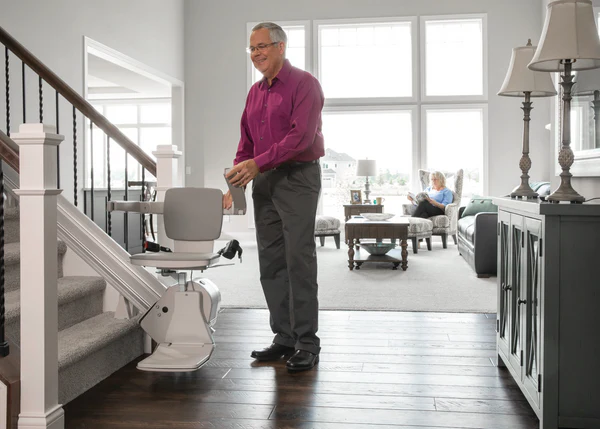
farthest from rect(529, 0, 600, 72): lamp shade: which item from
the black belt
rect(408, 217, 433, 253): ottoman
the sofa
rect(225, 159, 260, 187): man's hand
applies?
rect(408, 217, 433, 253): ottoman

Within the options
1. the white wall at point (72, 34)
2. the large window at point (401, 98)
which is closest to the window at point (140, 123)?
the white wall at point (72, 34)

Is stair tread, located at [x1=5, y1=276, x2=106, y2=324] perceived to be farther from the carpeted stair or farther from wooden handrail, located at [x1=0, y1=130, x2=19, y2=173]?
wooden handrail, located at [x1=0, y1=130, x2=19, y2=173]

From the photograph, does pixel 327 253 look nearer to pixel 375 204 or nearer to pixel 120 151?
pixel 375 204

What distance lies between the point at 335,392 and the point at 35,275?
1.26 metres

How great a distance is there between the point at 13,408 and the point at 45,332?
27 cm

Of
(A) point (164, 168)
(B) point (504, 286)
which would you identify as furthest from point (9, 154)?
(B) point (504, 286)

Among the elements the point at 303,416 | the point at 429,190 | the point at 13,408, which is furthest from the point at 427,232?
the point at 13,408

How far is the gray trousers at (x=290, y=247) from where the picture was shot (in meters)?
2.92

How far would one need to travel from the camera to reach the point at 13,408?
2.14 meters

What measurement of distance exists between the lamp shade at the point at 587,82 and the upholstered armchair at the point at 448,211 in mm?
5529

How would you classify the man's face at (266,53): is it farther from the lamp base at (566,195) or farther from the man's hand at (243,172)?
the lamp base at (566,195)

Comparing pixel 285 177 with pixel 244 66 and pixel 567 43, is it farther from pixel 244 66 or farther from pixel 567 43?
pixel 244 66

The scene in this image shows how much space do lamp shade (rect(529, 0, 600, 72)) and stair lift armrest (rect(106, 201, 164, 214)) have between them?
5.95ft

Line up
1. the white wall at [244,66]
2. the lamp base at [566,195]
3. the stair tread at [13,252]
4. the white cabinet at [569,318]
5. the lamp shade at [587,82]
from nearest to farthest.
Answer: the white cabinet at [569,318] < the lamp base at [566,195] < the lamp shade at [587,82] < the stair tread at [13,252] < the white wall at [244,66]
